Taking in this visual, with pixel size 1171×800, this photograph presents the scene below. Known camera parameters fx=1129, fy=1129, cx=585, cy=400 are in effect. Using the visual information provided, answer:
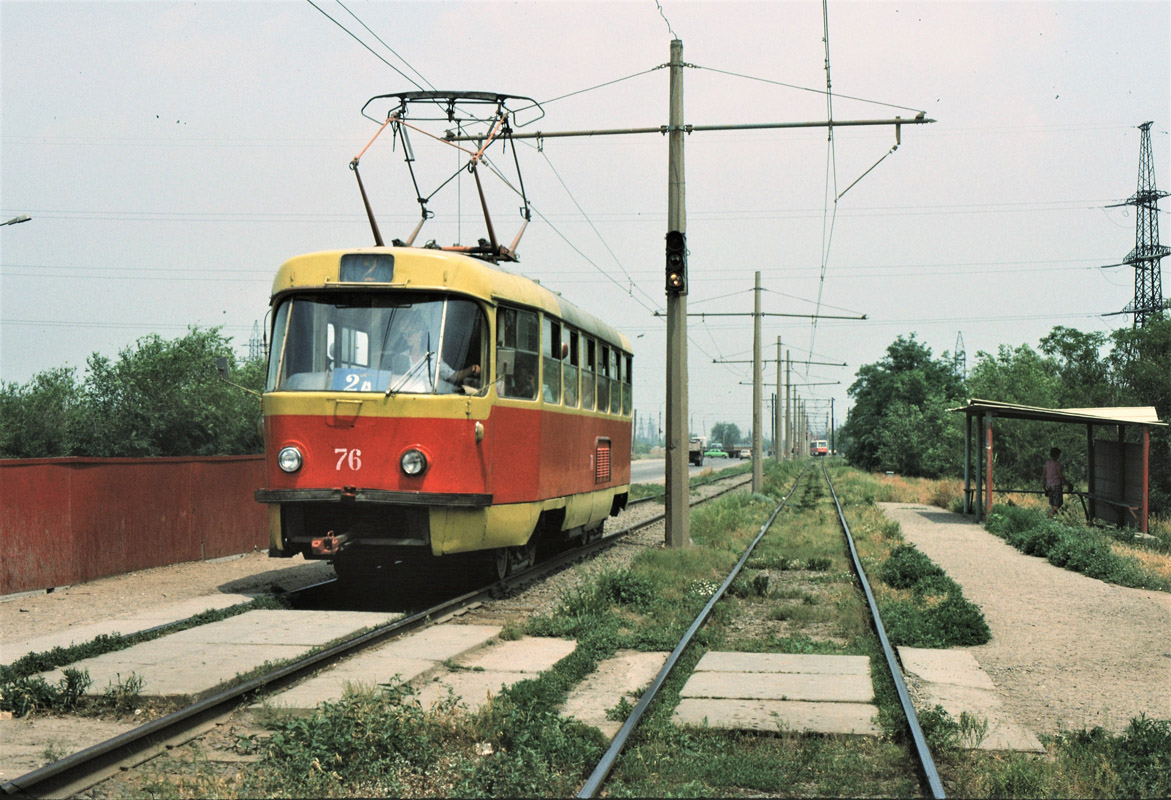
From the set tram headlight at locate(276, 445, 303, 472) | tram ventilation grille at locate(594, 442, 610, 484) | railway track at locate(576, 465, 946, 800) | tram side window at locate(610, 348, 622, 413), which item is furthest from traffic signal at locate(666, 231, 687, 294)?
tram headlight at locate(276, 445, 303, 472)

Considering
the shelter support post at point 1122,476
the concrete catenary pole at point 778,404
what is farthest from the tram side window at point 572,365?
the concrete catenary pole at point 778,404

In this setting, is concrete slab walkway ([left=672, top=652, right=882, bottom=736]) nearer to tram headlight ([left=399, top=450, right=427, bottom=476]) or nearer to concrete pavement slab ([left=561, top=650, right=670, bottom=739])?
concrete pavement slab ([left=561, top=650, right=670, bottom=739])

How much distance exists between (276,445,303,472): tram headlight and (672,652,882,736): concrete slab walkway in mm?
4304

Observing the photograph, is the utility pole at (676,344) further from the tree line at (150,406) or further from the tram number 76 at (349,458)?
the tree line at (150,406)

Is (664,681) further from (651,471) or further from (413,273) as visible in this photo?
Answer: (651,471)

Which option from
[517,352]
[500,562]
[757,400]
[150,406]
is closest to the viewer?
[517,352]

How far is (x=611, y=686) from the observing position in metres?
7.86

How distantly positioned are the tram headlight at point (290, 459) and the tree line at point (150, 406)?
1526 inches

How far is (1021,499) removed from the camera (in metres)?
34.2

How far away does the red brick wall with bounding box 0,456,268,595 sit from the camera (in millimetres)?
12141

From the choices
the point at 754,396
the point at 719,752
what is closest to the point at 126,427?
the point at 754,396

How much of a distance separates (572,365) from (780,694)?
7323 mm

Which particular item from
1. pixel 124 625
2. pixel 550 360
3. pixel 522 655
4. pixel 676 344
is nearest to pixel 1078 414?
pixel 676 344

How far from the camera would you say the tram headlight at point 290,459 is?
10.7 metres
